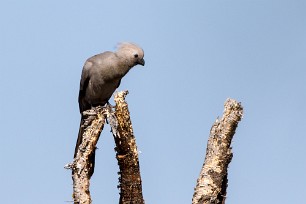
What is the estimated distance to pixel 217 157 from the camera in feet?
28.7

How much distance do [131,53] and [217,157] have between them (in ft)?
10.9

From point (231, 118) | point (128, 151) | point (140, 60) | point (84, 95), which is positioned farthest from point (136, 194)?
point (84, 95)

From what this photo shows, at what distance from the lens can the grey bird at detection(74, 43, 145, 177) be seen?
1134 cm

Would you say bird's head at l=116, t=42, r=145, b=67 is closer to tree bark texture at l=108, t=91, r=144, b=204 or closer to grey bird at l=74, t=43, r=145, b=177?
grey bird at l=74, t=43, r=145, b=177

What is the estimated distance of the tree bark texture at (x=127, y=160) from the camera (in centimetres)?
863

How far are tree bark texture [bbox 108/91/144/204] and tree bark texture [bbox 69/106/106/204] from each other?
256 mm

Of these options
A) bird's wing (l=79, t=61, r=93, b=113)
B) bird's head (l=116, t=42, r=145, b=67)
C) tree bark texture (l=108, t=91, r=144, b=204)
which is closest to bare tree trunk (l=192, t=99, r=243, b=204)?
tree bark texture (l=108, t=91, r=144, b=204)

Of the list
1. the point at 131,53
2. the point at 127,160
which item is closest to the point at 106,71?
the point at 131,53

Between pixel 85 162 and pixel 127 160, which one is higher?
pixel 127 160

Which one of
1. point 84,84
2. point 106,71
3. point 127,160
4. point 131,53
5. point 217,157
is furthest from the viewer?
point 84,84

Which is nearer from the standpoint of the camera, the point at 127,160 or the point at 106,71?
the point at 127,160

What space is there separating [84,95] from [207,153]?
422 cm

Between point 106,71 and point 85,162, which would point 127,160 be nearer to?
point 85,162

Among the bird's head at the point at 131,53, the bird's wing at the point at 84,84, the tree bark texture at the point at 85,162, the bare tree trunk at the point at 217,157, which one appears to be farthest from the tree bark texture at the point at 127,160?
the bird's wing at the point at 84,84
